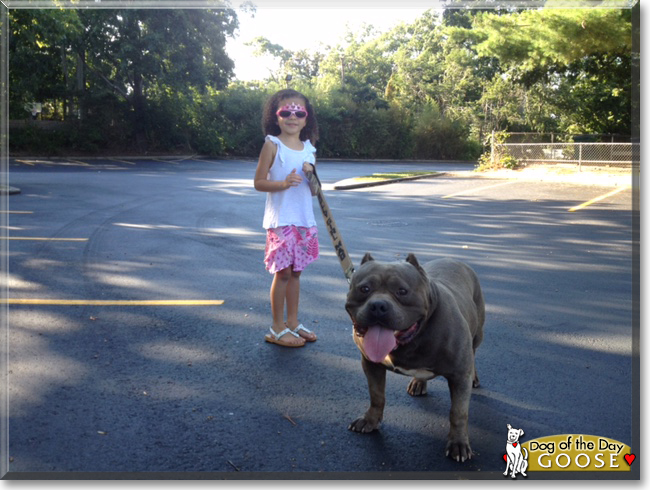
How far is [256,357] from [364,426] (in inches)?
58.4

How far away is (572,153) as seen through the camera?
2591cm

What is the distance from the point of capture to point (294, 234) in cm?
512

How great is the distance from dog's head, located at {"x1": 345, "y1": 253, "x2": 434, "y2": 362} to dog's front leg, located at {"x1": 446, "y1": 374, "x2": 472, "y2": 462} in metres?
0.41

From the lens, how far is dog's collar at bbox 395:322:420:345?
3254 mm

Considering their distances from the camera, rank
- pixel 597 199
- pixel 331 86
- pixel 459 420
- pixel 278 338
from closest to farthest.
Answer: pixel 459 420 < pixel 278 338 < pixel 597 199 < pixel 331 86

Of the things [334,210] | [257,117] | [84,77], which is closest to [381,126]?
[257,117]

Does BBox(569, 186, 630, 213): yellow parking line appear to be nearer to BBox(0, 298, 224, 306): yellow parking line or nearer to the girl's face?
BBox(0, 298, 224, 306): yellow parking line

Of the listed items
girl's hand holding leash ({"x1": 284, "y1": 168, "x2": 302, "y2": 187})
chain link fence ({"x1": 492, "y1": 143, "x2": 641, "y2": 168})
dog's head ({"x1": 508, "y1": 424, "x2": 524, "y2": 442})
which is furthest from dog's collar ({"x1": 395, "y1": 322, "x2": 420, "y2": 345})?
chain link fence ({"x1": 492, "y1": 143, "x2": 641, "y2": 168})

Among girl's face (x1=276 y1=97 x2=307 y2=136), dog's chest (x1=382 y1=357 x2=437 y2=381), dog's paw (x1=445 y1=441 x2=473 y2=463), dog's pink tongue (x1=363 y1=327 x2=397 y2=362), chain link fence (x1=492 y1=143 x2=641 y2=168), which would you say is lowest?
dog's paw (x1=445 y1=441 x2=473 y2=463)

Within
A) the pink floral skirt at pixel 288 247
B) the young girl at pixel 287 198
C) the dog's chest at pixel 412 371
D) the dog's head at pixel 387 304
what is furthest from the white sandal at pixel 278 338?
the dog's head at pixel 387 304

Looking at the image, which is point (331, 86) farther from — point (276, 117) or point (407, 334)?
point (407, 334)

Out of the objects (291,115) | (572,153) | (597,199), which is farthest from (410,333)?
(572,153)

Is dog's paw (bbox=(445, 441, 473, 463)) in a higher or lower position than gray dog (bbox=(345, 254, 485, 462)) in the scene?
lower

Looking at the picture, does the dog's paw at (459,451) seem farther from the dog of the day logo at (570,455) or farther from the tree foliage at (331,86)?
the tree foliage at (331,86)
